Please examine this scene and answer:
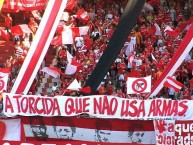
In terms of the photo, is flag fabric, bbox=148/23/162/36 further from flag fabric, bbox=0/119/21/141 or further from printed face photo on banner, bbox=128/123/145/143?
flag fabric, bbox=0/119/21/141

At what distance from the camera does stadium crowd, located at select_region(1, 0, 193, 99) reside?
2066 cm

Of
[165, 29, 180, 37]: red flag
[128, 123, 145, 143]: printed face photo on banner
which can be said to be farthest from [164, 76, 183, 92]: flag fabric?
[165, 29, 180, 37]: red flag

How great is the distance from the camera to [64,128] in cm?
1539

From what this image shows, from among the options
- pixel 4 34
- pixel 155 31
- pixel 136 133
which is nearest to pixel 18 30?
pixel 4 34

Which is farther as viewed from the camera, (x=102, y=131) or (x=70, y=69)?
(x=70, y=69)

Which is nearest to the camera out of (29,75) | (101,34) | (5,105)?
(5,105)

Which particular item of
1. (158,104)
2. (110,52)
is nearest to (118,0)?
(110,52)

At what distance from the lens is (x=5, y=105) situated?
15203 mm

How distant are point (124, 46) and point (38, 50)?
5724mm

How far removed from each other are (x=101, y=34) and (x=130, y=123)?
8.79 m

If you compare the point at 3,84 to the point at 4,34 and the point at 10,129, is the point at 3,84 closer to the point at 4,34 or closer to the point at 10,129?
the point at 10,129

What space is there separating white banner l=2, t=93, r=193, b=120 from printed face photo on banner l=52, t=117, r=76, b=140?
0.23m

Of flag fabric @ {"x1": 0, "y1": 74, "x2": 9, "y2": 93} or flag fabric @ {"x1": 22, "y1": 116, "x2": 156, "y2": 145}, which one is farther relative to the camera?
flag fabric @ {"x1": 0, "y1": 74, "x2": 9, "y2": 93}

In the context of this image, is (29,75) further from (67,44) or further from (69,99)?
(67,44)
